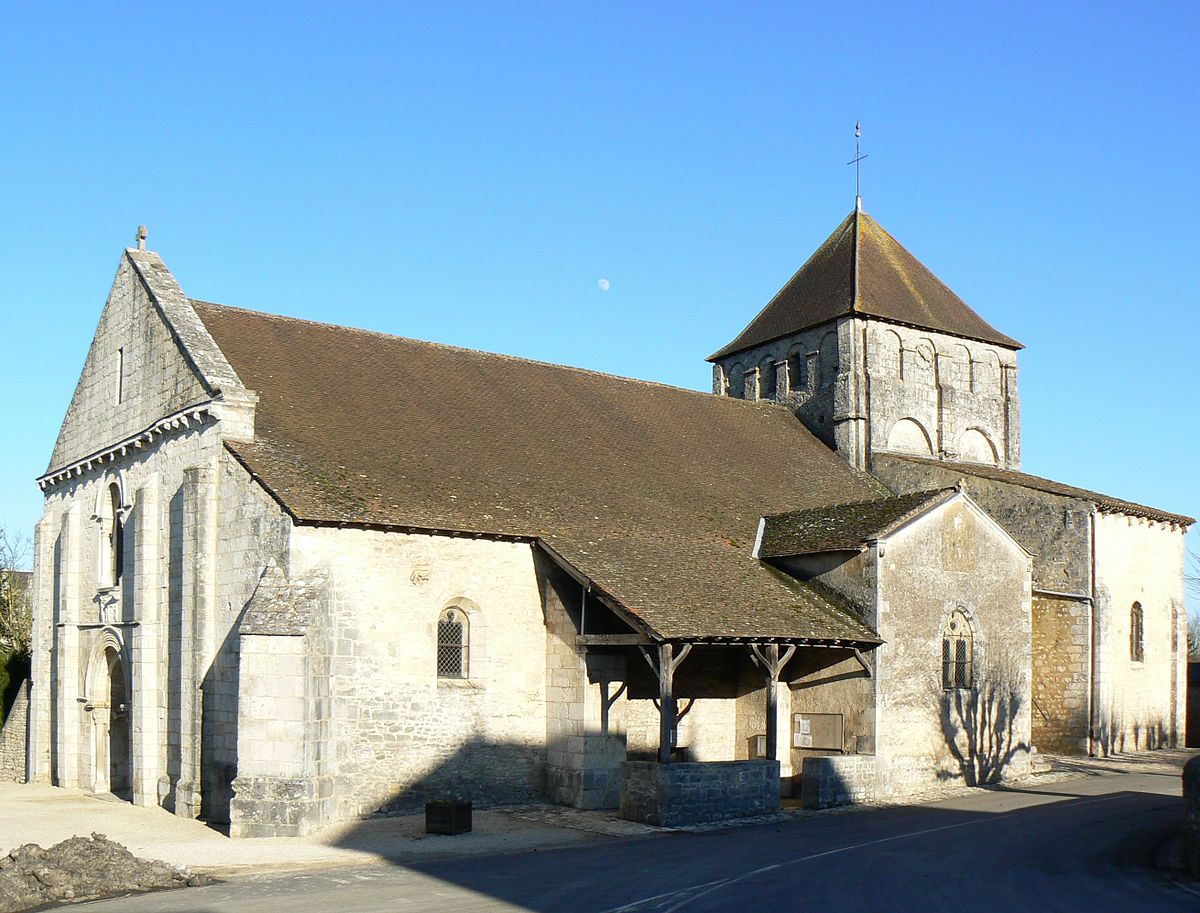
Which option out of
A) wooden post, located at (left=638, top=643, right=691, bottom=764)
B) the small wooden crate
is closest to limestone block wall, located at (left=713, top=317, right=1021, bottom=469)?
wooden post, located at (left=638, top=643, right=691, bottom=764)

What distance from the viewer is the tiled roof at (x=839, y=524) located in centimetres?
2105

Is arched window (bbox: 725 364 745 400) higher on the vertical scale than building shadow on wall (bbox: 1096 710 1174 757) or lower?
higher

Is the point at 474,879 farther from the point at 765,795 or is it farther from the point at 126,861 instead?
the point at 765,795

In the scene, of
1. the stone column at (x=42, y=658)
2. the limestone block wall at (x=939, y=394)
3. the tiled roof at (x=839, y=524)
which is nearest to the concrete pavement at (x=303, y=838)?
the stone column at (x=42, y=658)

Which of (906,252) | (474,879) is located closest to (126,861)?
(474,879)

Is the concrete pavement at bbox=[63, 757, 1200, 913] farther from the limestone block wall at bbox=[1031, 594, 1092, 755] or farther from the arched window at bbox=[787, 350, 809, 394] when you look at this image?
the arched window at bbox=[787, 350, 809, 394]

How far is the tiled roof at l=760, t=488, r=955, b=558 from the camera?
829 inches

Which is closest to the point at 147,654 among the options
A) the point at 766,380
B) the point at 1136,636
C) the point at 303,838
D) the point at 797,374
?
the point at 303,838

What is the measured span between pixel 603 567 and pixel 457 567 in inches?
91.5

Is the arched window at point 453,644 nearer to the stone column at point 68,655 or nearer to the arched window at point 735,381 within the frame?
the stone column at point 68,655

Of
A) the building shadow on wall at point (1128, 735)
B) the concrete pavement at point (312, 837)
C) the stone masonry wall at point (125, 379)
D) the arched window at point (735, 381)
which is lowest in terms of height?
the building shadow on wall at point (1128, 735)

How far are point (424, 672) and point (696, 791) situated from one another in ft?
A: 14.9

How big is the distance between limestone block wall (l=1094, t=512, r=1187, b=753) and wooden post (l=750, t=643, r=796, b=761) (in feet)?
35.1

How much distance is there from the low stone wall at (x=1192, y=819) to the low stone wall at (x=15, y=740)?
72.0 feet
